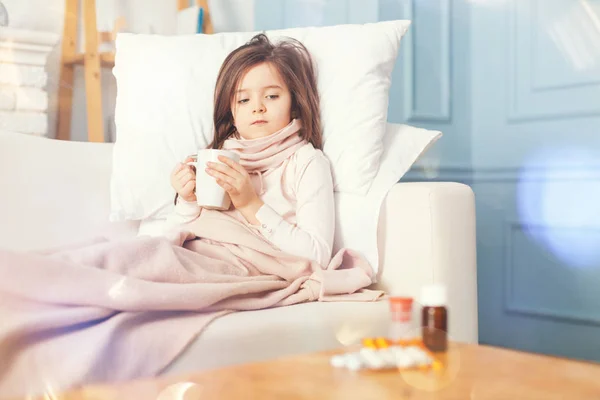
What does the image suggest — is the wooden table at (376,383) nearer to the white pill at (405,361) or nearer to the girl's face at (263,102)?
the white pill at (405,361)

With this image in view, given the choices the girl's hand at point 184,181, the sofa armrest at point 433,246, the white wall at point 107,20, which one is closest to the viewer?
the sofa armrest at point 433,246

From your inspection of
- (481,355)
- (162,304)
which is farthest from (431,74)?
(481,355)

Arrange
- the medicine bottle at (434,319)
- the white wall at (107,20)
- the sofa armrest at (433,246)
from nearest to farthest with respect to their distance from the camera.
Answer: the medicine bottle at (434,319) < the sofa armrest at (433,246) < the white wall at (107,20)

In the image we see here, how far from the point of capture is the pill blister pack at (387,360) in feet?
1.86

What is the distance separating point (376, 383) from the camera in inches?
21.0

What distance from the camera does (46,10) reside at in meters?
2.30

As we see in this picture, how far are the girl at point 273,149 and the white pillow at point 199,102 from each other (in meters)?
0.03

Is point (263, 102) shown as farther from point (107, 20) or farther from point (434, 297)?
point (107, 20)

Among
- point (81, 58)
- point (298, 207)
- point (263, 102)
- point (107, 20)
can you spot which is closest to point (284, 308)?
point (298, 207)

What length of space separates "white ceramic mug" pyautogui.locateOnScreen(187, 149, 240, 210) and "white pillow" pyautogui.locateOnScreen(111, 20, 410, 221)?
174 mm

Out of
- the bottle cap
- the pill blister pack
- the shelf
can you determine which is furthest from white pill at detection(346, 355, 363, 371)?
the shelf

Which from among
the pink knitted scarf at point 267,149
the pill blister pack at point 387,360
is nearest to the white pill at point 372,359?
the pill blister pack at point 387,360

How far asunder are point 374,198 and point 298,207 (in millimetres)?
138

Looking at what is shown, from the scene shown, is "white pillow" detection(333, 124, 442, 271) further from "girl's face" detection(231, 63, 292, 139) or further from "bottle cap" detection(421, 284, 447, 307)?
"bottle cap" detection(421, 284, 447, 307)
